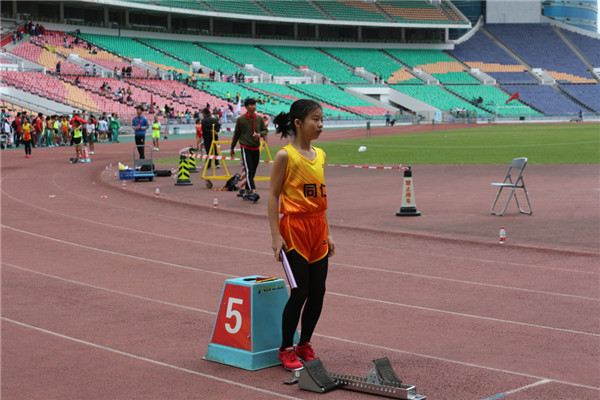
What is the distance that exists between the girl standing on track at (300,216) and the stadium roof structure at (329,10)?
7121cm

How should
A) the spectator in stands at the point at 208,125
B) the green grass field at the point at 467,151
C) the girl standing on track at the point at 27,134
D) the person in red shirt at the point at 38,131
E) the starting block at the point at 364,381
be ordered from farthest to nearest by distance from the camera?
1. the person in red shirt at the point at 38,131
2. the girl standing on track at the point at 27,134
3. the green grass field at the point at 467,151
4. the spectator in stands at the point at 208,125
5. the starting block at the point at 364,381

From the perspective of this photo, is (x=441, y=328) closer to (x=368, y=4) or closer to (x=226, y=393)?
(x=226, y=393)

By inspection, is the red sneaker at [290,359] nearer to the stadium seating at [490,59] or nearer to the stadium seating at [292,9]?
the stadium seating at [292,9]

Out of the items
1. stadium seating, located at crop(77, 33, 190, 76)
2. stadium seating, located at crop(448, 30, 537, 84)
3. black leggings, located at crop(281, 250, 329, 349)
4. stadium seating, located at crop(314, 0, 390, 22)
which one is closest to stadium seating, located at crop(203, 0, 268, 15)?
stadium seating, located at crop(314, 0, 390, 22)

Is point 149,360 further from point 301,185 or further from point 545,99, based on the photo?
point 545,99

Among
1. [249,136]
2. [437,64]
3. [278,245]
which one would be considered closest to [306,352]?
[278,245]

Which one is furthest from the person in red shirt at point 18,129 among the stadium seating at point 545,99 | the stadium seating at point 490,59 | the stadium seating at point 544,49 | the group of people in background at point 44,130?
the stadium seating at point 544,49

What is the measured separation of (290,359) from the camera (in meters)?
6.43

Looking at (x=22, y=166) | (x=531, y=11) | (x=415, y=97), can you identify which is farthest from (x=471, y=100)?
(x=22, y=166)

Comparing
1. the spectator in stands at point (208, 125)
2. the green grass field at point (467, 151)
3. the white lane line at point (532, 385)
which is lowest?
the white lane line at point (532, 385)

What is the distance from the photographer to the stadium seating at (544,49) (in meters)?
97.6

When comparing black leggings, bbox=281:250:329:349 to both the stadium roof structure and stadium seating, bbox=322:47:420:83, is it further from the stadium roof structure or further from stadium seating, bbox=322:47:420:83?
stadium seating, bbox=322:47:420:83

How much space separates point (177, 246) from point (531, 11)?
105702 mm

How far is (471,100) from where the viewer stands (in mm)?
88438
